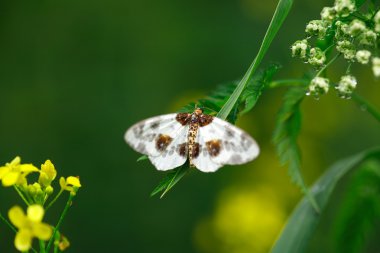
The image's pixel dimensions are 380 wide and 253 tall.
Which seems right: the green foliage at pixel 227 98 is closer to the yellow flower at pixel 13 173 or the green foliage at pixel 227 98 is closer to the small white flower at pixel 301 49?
the small white flower at pixel 301 49

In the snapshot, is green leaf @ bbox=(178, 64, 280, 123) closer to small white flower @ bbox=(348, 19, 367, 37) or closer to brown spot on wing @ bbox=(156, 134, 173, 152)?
brown spot on wing @ bbox=(156, 134, 173, 152)

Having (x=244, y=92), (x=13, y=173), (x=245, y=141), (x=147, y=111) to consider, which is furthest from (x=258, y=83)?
(x=147, y=111)

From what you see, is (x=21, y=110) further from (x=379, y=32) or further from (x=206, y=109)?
(x=379, y=32)

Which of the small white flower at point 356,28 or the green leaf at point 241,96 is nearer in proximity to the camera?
the small white flower at point 356,28

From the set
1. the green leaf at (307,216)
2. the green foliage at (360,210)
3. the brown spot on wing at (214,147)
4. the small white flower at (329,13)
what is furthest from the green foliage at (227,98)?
the green foliage at (360,210)

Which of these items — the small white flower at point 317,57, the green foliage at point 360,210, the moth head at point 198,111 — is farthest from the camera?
the green foliage at point 360,210

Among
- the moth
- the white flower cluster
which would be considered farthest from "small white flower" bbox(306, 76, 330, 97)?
the moth
